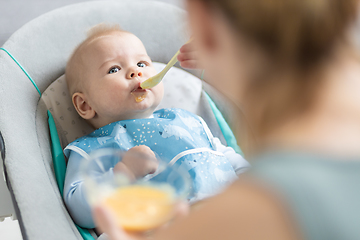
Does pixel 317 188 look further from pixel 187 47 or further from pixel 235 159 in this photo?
pixel 235 159

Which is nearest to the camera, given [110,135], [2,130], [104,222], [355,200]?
[355,200]

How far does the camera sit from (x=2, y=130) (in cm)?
103

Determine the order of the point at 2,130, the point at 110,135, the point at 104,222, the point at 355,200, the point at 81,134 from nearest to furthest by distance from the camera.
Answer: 1. the point at 355,200
2. the point at 104,222
3. the point at 2,130
4. the point at 110,135
5. the point at 81,134

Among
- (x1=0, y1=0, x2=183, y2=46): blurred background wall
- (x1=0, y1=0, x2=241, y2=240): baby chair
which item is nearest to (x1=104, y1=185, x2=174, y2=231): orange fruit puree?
(x1=0, y1=0, x2=241, y2=240): baby chair

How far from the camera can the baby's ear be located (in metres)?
1.26

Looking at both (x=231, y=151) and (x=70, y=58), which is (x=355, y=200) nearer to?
(x=231, y=151)

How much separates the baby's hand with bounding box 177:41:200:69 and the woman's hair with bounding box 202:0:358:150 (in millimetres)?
609

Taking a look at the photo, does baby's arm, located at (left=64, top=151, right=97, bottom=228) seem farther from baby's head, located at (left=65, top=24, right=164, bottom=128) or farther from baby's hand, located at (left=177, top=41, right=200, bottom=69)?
baby's hand, located at (left=177, top=41, right=200, bottom=69)

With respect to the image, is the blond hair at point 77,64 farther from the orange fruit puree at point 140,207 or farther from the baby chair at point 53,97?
the orange fruit puree at point 140,207

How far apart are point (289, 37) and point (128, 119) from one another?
0.89 metres

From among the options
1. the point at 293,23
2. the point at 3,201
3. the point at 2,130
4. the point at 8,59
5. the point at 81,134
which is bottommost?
the point at 3,201

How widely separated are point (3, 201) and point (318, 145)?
1119 millimetres

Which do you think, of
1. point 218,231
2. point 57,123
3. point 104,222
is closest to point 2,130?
point 57,123

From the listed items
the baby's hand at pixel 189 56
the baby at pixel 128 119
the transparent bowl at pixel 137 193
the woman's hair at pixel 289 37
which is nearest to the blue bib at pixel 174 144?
the baby at pixel 128 119
